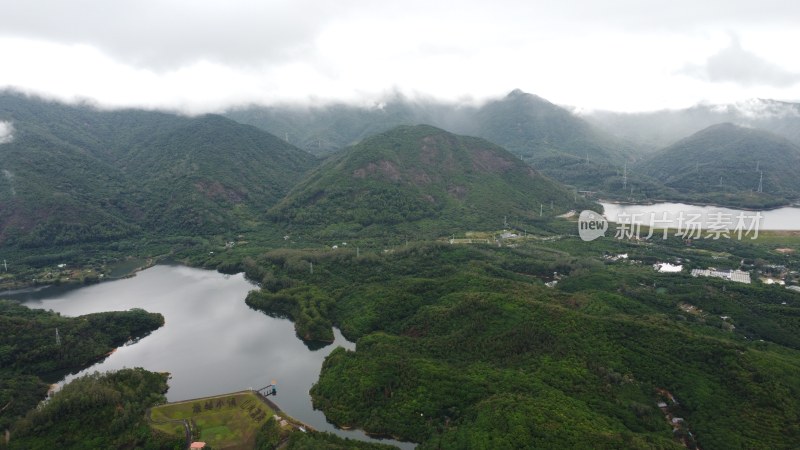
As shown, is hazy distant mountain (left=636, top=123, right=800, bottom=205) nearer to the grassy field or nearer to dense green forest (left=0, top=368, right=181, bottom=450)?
the grassy field

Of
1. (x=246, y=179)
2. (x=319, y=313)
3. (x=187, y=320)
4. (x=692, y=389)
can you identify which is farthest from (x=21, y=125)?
(x=692, y=389)

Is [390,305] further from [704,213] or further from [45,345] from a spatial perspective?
[704,213]

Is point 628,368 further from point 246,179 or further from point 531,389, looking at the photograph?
point 246,179

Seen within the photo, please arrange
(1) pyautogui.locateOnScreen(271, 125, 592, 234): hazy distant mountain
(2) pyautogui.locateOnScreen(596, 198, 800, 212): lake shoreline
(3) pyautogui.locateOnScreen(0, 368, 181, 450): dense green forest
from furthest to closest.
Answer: (2) pyautogui.locateOnScreen(596, 198, 800, 212): lake shoreline → (1) pyautogui.locateOnScreen(271, 125, 592, 234): hazy distant mountain → (3) pyautogui.locateOnScreen(0, 368, 181, 450): dense green forest

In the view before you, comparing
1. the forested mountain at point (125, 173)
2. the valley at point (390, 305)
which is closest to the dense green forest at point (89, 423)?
the valley at point (390, 305)

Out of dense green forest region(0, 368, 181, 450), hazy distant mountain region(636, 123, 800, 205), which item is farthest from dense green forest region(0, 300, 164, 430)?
hazy distant mountain region(636, 123, 800, 205)
